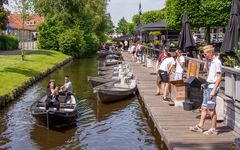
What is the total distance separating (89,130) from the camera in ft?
→ 54.1

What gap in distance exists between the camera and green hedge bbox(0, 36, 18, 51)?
54.9 metres

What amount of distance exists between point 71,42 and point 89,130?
139ft

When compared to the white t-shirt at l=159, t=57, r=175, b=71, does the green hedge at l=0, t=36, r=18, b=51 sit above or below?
above

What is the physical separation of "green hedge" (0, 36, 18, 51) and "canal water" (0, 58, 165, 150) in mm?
33623

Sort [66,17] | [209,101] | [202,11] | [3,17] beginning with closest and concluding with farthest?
[209,101]
[202,11]
[3,17]
[66,17]

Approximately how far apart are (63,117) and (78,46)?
43935 mm

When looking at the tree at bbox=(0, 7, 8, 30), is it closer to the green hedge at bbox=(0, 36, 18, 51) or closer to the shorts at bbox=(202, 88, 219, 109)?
the green hedge at bbox=(0, 36, 18, 51)

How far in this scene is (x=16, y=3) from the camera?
132 feet

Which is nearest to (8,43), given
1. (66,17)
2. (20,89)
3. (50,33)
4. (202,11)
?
(50,33)

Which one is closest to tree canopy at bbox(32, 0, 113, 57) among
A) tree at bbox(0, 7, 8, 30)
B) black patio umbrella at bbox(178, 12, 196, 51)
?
tree at bbox(0, 7, 8, 30)

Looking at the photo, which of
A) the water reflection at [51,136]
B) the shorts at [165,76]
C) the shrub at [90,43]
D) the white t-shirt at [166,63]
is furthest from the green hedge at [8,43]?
the shorts at [165,76]

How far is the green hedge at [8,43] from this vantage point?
180 feet

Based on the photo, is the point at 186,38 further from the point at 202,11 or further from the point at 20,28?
the point at 20,28

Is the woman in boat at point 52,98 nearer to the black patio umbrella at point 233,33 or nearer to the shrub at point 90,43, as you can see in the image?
the black patio umbrella at point 233,33
